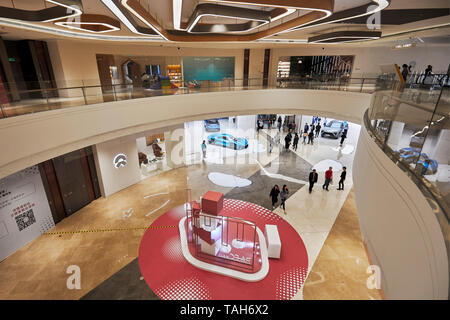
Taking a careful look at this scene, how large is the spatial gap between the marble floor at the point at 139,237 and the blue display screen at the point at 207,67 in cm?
870

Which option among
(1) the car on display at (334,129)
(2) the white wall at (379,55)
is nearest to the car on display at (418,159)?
(2) the white wall at (379,55)

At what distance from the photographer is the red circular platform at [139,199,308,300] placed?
247 inches

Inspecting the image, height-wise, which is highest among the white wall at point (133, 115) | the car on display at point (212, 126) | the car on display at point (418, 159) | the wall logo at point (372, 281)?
the car on display at point (418, 159)

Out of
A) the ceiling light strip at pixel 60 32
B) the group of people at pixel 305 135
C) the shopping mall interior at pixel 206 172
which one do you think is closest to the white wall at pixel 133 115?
the shopping mall interior at pixel 206 172

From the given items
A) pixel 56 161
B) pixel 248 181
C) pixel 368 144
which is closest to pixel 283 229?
pixel 248 181

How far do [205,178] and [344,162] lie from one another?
28.6 ft

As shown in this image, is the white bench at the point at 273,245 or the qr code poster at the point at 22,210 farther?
the qr code poster at the point at 22,210

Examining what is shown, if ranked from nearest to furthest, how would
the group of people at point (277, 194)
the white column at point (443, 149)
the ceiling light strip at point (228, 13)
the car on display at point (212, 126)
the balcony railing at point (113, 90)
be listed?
the white column at point (443, 149)
the ceiling light strip at point (228, 13)
the balcony railing at point (113, 90)
the group of people at point (277, 194)
the car on display at point (212, 126)

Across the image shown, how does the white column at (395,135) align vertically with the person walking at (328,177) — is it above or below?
above

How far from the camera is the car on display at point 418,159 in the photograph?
9.68 feet

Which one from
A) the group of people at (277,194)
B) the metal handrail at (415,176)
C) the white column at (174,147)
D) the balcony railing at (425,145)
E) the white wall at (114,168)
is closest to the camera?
the metal handrail at (415,176)

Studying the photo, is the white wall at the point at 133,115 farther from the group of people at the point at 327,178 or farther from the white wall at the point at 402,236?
the white wall at the point at 402,236

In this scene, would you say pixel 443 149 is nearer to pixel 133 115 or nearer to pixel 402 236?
pixel 402 236
